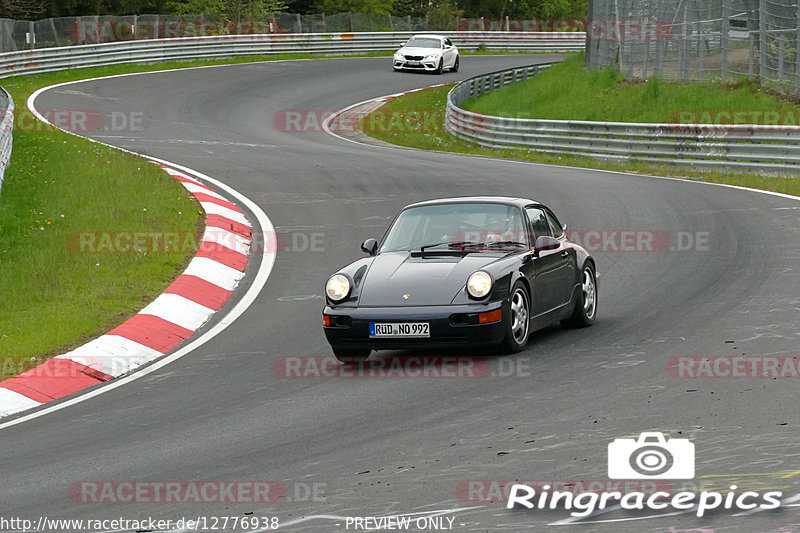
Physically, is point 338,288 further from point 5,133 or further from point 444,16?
point 444,16

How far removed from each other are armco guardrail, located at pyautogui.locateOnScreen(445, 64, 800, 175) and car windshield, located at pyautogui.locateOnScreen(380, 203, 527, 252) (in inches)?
512

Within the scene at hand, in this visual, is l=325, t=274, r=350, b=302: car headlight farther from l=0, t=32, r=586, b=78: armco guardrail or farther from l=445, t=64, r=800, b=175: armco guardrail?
l=0, t=32, r=586, b=78: armco guardrail

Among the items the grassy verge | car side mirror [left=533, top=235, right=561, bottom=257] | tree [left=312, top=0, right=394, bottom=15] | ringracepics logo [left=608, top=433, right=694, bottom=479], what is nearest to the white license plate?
car side mirror [left=533, top=235, right=561, bottom=257]

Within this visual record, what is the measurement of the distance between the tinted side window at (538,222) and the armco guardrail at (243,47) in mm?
32431

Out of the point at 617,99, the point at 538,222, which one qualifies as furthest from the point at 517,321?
the point at 617,99

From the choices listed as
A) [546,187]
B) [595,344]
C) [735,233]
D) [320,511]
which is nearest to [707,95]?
[546,187]

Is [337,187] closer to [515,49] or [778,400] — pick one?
[778,400]

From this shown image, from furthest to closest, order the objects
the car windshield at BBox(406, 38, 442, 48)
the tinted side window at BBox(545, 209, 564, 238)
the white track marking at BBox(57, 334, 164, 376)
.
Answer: the car windshield at BBox(406, 38, 442, 48) → the tinted side window at BBox(545, 209, 564, 238) → the white track marking at BBox(57, 334, 164, 376)

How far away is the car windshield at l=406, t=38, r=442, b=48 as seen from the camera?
162ft

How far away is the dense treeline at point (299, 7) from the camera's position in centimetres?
6003

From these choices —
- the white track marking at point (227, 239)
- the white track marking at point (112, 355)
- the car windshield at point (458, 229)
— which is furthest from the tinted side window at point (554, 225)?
the white track marking at point (227, 239)

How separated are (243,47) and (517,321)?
41656 mm

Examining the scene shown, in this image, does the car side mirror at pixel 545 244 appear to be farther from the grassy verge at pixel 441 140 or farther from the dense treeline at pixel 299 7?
the dense treeline at pixel 299 7

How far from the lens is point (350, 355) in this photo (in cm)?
959
